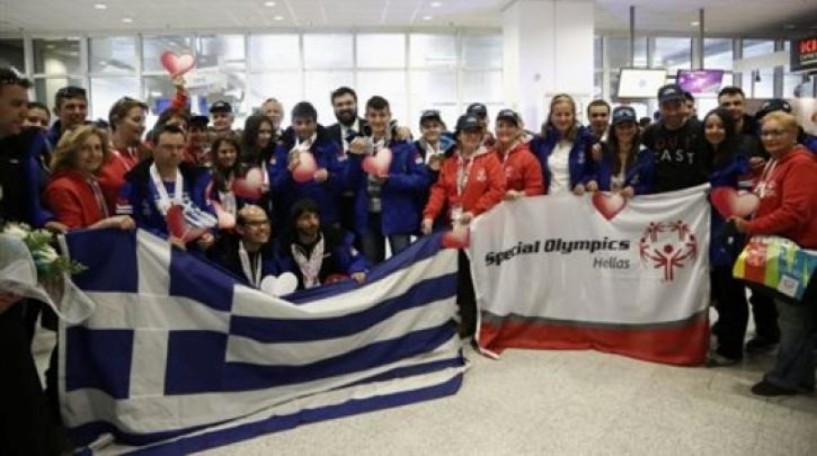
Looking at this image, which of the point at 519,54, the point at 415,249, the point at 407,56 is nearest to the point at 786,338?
the point at 415,249

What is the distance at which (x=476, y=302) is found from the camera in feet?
13.1

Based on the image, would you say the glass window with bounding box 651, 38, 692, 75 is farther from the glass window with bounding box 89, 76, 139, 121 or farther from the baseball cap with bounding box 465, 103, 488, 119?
the glass window with bounding box 89, 76, 139, 121

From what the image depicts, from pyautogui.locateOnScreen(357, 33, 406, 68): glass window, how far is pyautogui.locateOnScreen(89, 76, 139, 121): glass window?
4.68 meters

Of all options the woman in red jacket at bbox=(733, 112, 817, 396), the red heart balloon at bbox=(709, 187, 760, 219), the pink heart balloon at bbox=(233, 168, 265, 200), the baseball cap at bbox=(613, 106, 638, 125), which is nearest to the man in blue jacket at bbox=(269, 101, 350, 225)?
the pink heart balloon at bbox=(233, 168, 265, 200)

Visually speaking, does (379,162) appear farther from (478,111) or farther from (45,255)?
(45,255)

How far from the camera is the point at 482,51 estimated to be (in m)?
13.5

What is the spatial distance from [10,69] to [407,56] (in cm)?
1134

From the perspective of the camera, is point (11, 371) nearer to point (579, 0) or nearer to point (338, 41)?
point (579, 0)

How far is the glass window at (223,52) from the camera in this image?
12.8 m

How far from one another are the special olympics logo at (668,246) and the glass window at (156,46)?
1115cm

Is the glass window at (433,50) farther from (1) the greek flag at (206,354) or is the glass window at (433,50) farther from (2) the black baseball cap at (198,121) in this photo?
(1) the greek flag at (206,354)

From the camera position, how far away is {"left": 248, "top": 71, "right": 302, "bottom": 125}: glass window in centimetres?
1306

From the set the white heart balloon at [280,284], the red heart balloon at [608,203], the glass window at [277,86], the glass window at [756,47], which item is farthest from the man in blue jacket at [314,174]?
the glass window at [756,47]

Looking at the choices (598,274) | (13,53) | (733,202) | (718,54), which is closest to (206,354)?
(598,274)
